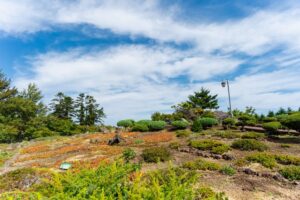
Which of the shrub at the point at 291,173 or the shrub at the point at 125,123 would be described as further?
the shrub at the point at 125,123

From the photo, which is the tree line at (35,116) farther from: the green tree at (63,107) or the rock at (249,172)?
the rock at (249,172)

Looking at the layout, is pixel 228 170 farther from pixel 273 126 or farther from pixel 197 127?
pixel 197 127

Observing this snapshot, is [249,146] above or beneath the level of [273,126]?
beneath

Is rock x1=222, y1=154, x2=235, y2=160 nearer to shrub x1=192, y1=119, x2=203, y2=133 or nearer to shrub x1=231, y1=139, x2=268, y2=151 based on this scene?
shrub x1=231, y1=139, x2=268, y2=151

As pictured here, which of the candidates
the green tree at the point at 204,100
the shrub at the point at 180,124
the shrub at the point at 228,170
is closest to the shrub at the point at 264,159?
the shrub at the point at 228,170

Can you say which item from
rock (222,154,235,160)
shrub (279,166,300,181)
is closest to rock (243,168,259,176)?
shrub (279,166,300,181)

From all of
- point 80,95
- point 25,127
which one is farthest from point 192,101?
point 25,127

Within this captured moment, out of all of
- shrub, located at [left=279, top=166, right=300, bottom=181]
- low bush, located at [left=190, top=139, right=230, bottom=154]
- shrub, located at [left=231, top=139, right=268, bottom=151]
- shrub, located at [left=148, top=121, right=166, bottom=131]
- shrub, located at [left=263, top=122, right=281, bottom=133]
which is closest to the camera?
shrub, located at [left=279, top=166, right=300, bottom=181]

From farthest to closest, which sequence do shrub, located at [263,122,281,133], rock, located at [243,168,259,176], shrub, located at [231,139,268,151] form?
shrub, located at [263,122,281,133], shrub, located at [231,139,268,151], rock, located at [243,168,259,176]

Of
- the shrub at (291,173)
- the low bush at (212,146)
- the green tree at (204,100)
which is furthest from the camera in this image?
the green tree at (204,100)

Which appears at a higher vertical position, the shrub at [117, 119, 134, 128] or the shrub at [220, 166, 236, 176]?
the shrub at [117, 119, 134, 128]

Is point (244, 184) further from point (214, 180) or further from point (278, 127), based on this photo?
point (278, 127)

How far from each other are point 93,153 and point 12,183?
5042mm

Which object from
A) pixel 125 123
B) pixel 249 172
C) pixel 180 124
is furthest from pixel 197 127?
pixel 249 172
